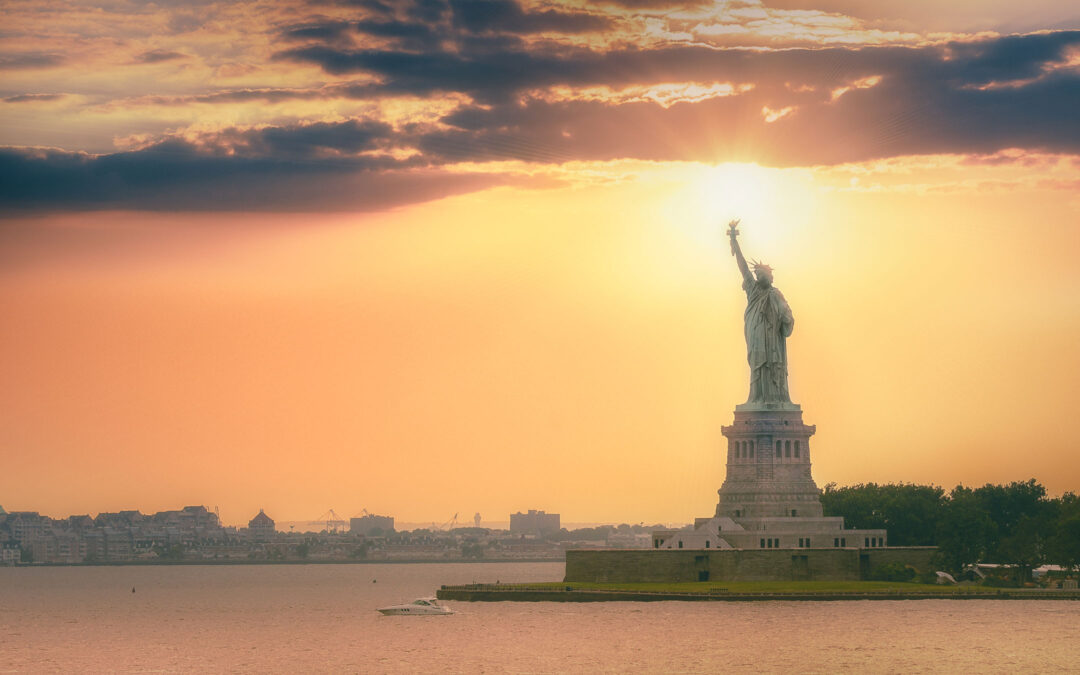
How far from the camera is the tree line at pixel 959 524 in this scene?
152m

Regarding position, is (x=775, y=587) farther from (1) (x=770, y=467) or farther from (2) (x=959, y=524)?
(2) (x=959, y=524)

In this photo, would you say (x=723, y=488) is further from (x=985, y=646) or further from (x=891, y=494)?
(x=985, y=646)

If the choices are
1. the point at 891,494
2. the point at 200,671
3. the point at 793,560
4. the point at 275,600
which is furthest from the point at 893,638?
the point at 275,600

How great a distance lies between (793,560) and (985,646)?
30983 millimetres

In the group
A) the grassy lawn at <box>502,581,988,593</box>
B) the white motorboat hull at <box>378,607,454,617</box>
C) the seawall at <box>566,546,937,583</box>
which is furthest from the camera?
the white motorboat hull at <box>378,607,454,617</box>

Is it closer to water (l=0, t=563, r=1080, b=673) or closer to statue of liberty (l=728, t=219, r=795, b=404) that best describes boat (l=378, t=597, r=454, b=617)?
water (l=0, t=563, r=1080, b=673)

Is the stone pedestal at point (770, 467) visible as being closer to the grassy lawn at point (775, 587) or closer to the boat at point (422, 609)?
the grassy lawn at point (775, 587)

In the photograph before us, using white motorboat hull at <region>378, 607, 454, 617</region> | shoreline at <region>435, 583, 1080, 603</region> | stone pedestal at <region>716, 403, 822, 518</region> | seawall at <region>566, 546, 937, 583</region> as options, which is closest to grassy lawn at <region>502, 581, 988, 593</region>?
shoreline at <region>435, 583, 1080, 603</region>

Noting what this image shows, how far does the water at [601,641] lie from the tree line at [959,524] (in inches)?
542

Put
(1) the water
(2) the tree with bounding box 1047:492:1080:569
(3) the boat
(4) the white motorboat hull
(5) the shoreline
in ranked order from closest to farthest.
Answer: (1) the water, (5) the shoreline, (4) the white motorboat hull, (3) the boat, (2) the tree with bounding box 1047:492:1080:569

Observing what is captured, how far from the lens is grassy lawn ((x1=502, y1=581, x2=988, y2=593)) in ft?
445

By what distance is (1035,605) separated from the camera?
13662 centimetres

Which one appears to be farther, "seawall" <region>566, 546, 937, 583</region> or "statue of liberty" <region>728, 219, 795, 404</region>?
"statue of liberty" <region>728, 219, 795, 404</region>

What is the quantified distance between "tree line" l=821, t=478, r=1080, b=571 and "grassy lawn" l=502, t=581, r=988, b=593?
1128cm
